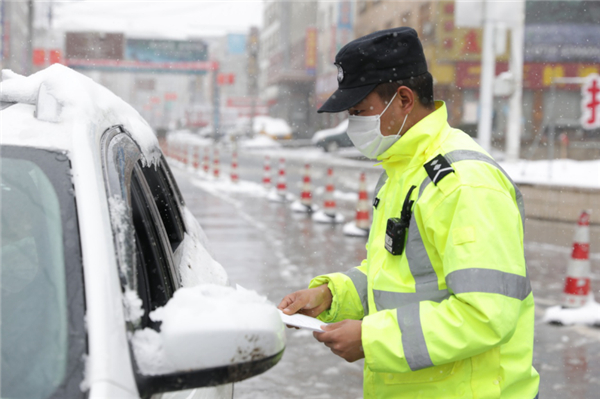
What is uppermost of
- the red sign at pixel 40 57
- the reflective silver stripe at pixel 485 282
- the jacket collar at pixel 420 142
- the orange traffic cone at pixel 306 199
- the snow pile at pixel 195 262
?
the red sign at pixel 40 57

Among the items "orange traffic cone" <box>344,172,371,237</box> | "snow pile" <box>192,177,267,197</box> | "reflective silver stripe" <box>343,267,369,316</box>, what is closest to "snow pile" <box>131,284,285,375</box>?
"reflective silver stripe" <box>343,267,369,316</box>

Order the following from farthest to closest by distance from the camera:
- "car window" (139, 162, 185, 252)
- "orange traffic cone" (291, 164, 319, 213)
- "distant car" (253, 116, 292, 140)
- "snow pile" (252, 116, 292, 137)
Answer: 1. "snow pile" (252, 116, 292, 137)
2. "distant car" (253, 116, 292, 140)
3. "orange traffic cone" (291, 164, 319, 213)
4. "car window" (139, 162, 185, 252)

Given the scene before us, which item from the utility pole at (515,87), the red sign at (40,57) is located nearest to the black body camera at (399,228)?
the utility pole at (515,87)

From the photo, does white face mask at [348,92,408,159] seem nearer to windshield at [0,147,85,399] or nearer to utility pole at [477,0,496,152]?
windshield at [0,147,85,399]

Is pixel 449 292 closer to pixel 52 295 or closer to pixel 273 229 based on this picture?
pixel 52 295

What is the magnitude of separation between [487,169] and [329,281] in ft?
2.48

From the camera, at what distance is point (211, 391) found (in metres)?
1.96

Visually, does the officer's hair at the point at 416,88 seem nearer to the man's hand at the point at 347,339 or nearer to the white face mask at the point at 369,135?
the white face mask at the point at 369,135

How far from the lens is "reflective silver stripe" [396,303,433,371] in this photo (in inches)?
67.5

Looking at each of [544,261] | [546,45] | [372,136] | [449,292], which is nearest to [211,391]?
[449,292]

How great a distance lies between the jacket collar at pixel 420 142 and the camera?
6.44 ft

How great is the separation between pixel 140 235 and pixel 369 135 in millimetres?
766

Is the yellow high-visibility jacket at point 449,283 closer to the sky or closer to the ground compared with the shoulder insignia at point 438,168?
closer to the ground

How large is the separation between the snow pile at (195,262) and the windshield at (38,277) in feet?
2.45
